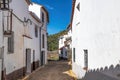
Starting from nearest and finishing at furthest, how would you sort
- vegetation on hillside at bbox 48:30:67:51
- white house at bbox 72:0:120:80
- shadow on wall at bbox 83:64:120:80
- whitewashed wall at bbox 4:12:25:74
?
1. shadow on wall at bbox 83:64:120:80
2. white house at bbox 72:0:120:80
3. whitewashed wall at bbox 4:12:25:74
4. vegetation on hillside at bbox 48:30:67:51

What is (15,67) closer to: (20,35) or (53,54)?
(20,35)

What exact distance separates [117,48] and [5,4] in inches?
300

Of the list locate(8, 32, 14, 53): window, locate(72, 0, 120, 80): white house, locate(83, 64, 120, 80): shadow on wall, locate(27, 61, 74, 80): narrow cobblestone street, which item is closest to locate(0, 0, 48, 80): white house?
locate(8, 32, 14, 53): window

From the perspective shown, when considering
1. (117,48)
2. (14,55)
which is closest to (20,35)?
(14,55)

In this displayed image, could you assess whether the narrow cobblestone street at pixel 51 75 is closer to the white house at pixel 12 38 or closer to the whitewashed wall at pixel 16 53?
the white house at pixel 12 38

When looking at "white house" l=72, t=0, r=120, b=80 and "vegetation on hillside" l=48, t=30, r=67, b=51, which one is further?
"vegetation on hillside" l=48, t=30, r=67, b=51

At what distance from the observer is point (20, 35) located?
2062 centimetres

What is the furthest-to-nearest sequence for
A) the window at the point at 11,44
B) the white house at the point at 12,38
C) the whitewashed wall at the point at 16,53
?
the window at the point at 11,44
the whitewashed wall at the point at 16,53
the white house at the point at 12,38

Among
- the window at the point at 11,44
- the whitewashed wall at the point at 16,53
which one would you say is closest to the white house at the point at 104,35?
the whitewashed wall at the point at 16,53

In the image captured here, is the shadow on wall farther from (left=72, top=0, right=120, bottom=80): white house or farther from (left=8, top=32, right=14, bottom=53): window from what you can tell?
(left=8, top=32, right=14, bottom=53): window

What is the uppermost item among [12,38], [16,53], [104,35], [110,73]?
[12,38]

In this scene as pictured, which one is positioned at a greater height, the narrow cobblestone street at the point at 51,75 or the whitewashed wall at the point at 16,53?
the whitewashed wall at the point at 16,53

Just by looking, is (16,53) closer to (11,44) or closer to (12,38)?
(11,44)

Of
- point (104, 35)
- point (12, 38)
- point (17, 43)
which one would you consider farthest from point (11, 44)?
point (104, 35)
